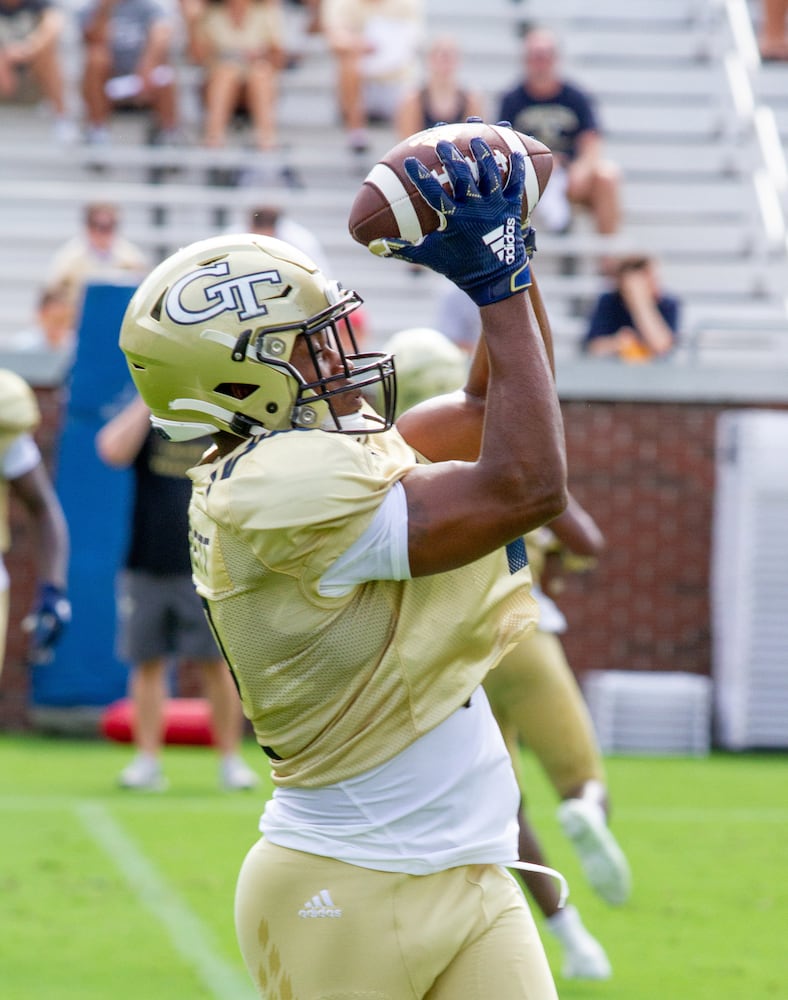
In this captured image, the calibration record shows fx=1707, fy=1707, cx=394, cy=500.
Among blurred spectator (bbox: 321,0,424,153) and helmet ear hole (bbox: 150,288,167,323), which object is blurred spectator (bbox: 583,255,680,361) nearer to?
blurred spectator (bbox: 321,0,424,153)

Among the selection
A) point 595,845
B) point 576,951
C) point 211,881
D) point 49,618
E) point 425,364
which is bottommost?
point 211,881

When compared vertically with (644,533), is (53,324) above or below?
above

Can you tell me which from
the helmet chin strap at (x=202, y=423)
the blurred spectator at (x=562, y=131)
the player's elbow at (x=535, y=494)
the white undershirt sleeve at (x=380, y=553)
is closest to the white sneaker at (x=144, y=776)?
the blurred spectator at (x=562, y=131)

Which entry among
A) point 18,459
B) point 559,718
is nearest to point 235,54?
point 18,459

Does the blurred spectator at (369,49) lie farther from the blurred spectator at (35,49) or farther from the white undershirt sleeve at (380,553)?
the white undershirt sleeve at (380,553)

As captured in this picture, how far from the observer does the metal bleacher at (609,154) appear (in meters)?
11.5

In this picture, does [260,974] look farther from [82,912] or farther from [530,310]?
[82,912]

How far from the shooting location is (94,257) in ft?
34.5

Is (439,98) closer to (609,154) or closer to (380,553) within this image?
(609,154)

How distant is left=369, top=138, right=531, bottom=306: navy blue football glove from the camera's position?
2.20 m

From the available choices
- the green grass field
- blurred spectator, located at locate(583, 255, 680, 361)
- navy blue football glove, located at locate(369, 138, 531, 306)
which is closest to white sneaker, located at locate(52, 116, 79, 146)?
blurred spectator, located at locate(583, 255, 680, 361)

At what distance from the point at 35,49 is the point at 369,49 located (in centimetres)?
236

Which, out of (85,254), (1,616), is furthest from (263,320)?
(85,254)

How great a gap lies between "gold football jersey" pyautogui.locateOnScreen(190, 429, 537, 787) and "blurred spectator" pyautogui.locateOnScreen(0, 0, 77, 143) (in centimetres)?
1029
